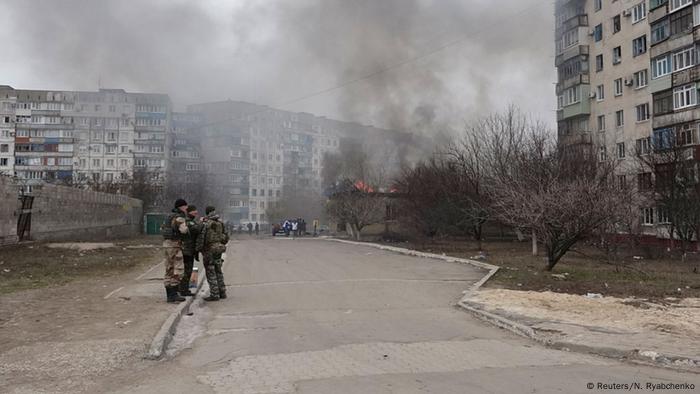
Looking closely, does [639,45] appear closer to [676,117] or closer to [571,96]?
[571,96]

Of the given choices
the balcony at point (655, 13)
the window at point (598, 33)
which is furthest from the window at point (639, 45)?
the window at point (598, 33)

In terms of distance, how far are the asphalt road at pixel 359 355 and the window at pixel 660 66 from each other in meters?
27.0

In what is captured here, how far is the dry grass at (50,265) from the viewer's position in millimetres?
10656

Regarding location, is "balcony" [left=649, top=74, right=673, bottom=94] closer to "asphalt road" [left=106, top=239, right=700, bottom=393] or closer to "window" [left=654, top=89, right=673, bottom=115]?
"window" [left=654, top=89, right=673, bottom=115]

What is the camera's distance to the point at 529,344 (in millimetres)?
5746

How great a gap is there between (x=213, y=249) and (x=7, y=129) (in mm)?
52200

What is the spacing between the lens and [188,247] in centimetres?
848

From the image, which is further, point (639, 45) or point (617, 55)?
point (617, 55)

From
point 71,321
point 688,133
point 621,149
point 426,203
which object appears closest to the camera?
point 71,321

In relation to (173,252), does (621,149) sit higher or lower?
higher

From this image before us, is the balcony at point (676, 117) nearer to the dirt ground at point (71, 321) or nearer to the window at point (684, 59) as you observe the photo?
the window at point (684, 59)

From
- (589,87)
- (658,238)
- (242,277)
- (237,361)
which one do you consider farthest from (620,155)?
(237,361)

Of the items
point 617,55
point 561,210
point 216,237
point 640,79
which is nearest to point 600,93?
point 617,55

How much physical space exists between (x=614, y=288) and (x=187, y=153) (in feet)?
88.5
